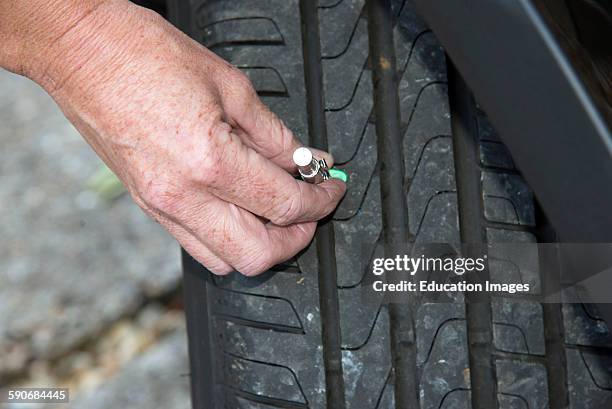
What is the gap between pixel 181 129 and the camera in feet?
3.59

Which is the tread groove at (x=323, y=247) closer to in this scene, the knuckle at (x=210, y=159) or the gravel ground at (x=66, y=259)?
the knuckle at (x=210, y=159)

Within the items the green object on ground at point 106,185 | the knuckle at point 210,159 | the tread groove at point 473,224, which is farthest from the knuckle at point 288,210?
the green object on ground at point 106,185

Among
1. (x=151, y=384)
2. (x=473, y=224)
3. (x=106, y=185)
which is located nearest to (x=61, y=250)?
(x=106, y=185)

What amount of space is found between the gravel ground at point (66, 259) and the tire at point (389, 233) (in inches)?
34.2

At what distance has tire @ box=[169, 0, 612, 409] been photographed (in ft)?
3.94

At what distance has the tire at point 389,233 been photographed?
3.94 ft

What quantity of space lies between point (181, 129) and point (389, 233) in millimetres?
354

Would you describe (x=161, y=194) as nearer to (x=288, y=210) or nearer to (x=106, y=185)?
(x=288, y=210)

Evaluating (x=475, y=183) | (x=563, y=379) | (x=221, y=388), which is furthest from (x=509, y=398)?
(x=221, y=388)

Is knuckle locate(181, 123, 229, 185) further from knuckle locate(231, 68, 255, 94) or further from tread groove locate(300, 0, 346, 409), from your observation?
tread groove locate(300, 0, 346, 409)

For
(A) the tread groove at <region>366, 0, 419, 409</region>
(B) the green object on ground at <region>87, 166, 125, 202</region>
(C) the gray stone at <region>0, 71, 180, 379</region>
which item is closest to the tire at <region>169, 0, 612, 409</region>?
(A) the tread groove at <region>366, 0, 419, 409</region>

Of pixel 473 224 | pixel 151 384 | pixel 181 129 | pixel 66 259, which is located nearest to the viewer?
pixel 181 129

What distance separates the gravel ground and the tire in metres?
0.87

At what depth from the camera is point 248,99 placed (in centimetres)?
118
